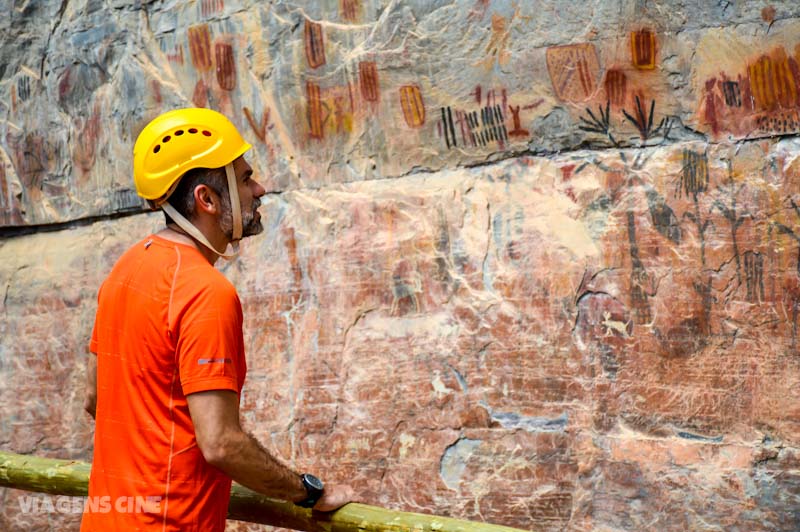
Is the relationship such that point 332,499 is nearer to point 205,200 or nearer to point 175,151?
point 205,200

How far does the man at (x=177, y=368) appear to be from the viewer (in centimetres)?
174

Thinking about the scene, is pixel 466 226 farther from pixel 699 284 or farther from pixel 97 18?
pixel 97 18

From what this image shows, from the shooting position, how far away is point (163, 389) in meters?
1.79

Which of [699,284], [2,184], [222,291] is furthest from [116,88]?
[222,291]

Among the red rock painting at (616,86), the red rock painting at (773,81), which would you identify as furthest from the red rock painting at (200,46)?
the red rock painting at (773,81)

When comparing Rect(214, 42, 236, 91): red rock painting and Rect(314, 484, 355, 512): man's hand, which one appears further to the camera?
Rect(214, 42, 236, 91): red rock painting

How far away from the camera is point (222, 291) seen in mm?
1766

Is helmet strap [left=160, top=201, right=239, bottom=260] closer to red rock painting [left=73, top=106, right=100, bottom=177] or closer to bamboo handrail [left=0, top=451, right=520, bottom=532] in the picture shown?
bamboo handrail [left=0, top=451, right=520, bottom=532]

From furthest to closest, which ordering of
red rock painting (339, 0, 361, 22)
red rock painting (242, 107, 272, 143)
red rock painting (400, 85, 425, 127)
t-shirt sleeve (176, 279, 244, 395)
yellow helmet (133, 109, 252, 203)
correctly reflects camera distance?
red rock painting (242, 107, 272, 143), red rock painting (339, 0, 361, 22), red rock painting (400, 85, 425, 127), yellow helmet (133, 109, 252, 203), t-shirt sleeve (176, 279, 244, 395)

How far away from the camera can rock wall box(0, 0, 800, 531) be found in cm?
332

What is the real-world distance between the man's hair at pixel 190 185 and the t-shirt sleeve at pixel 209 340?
0.24 m

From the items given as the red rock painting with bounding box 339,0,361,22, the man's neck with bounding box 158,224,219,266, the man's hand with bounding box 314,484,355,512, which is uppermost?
the red rock painting with bounding box 339,0,361,22

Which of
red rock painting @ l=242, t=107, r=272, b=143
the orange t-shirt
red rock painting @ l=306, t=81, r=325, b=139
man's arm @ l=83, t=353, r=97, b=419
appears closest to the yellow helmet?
the orange t-shirt

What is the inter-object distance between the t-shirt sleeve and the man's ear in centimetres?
22
